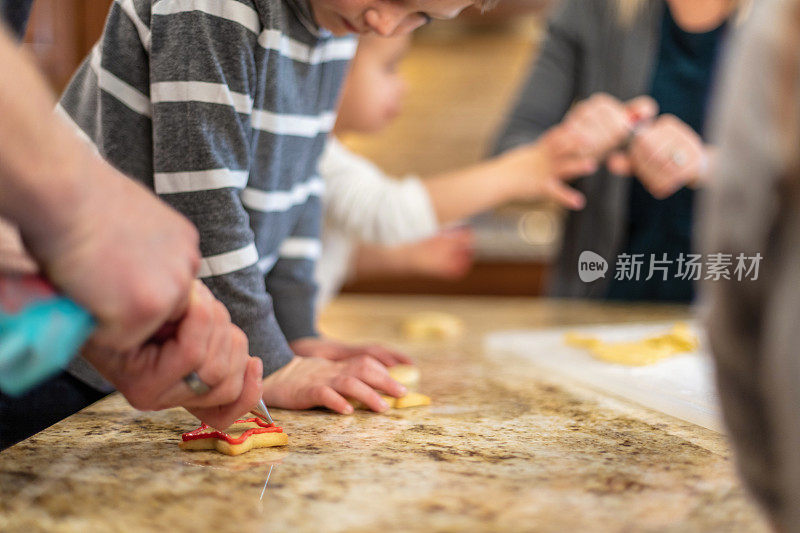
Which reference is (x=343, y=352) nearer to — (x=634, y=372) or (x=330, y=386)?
(x=330, y=386)

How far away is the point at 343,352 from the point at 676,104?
45.6 inches

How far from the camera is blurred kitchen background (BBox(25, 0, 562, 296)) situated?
2.78 meters

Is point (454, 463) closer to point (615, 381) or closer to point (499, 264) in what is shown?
point (615, 381)

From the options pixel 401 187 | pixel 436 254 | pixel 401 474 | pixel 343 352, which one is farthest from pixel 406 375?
pixel 436 254

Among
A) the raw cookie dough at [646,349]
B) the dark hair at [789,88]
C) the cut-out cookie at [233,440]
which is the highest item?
the dark hair at [789,88]

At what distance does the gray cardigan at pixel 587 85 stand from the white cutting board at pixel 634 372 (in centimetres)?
54

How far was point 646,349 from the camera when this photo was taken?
34.7 inches

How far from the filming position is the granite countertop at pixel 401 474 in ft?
1.32

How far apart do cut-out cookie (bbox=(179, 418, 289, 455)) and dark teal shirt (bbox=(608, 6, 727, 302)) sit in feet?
4.13

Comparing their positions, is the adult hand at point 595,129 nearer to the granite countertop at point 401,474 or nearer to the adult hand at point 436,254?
the adult hand at point 436,254

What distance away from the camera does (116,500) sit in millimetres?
426

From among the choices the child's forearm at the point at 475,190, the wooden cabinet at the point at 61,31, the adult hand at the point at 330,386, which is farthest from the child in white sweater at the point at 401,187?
the wooden cabinet at the point at 61,31

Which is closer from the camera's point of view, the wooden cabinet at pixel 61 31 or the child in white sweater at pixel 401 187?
the child in white sweater at pixel 401 187

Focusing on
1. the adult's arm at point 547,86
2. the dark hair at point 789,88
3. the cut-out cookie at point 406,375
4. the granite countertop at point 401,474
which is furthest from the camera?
the adult's arm at point 547,86
